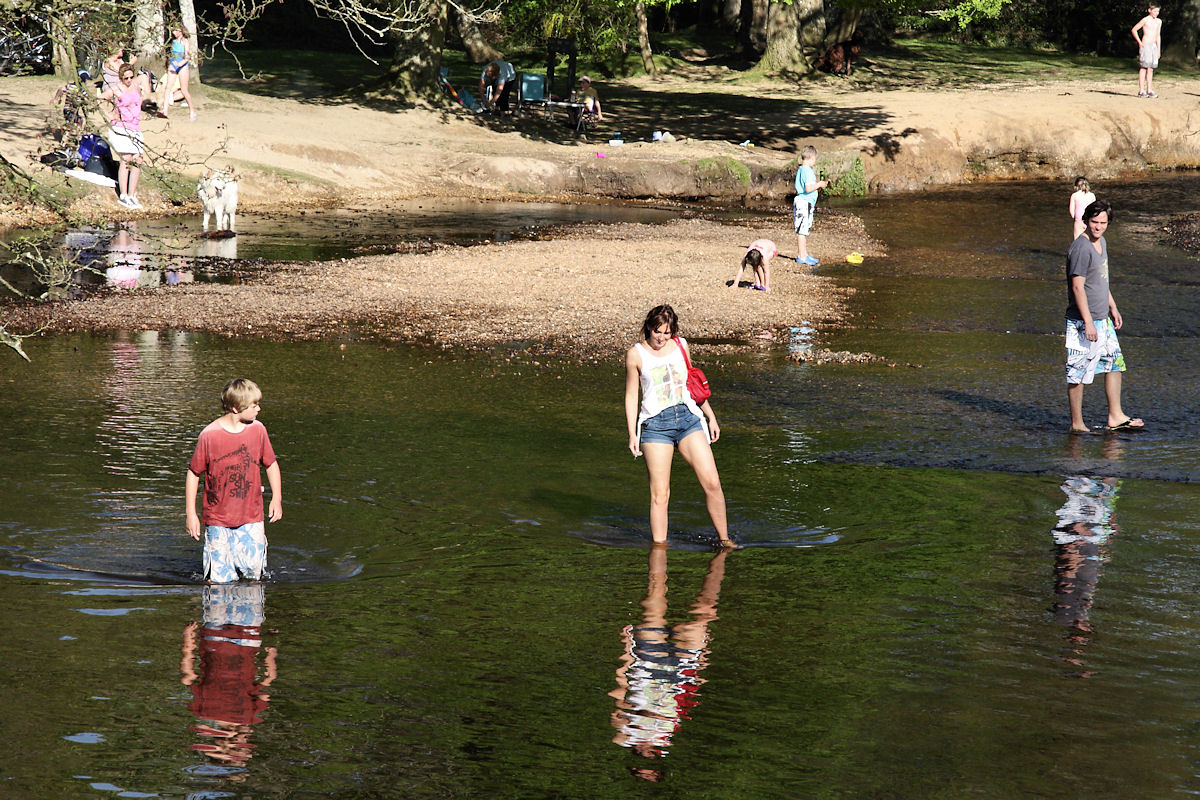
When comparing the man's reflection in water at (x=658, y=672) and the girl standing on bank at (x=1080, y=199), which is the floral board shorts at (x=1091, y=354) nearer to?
the man's reflection in water at (x=658, y=672)

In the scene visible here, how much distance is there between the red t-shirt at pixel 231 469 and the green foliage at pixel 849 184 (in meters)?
24.7

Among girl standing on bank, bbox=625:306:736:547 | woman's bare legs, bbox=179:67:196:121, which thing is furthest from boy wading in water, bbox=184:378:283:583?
woman's bare legs, bbox=179:67:196:121

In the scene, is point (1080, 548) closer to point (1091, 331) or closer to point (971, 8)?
point (1091, 331)

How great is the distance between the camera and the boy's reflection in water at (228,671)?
5.56 m

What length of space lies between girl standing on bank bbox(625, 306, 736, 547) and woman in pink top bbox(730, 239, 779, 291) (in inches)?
365

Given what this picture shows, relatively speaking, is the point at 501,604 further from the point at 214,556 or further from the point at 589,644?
the point at 214,556

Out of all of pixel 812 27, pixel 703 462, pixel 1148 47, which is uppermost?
pixel 812 27

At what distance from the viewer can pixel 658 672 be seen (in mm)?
6406

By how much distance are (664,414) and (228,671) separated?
3.14m

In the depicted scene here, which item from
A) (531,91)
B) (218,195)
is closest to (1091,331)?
(218,195)

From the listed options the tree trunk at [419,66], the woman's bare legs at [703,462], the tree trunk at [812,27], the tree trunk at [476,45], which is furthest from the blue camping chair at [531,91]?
the woman's bare legs at [703,462]

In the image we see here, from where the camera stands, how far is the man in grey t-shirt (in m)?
11.0

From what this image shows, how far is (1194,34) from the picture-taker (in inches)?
1619

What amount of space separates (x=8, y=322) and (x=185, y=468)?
18.9 feet
